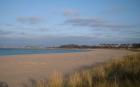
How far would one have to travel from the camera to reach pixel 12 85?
697 cm

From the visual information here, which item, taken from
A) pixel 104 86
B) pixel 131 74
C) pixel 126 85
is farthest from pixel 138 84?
pixel 131 74

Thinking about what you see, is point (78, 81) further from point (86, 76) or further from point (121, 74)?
point (121, 74)

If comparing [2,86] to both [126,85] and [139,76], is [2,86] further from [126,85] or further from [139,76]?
[139,76]

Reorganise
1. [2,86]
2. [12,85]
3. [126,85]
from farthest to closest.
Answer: [12,85], [2,86], [126,85]

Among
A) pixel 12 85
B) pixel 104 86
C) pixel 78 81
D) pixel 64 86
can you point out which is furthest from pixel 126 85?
pixel 12 85

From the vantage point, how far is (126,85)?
19.0 ft

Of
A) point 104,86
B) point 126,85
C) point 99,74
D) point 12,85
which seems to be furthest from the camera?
point 99,74

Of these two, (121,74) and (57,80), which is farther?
(121,74)

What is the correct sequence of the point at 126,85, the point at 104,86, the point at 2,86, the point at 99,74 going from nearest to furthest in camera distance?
the point at 104,86
the point at 126,85
the point at 2,86
the point at 99,74

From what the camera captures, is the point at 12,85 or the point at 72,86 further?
the point at 12,85

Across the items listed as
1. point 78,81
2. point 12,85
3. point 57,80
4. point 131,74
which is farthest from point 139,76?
point 12,85

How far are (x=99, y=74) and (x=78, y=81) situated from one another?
5.65 ft

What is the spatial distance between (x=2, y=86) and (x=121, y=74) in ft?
15.3

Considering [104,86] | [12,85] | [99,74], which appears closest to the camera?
[104,86]
